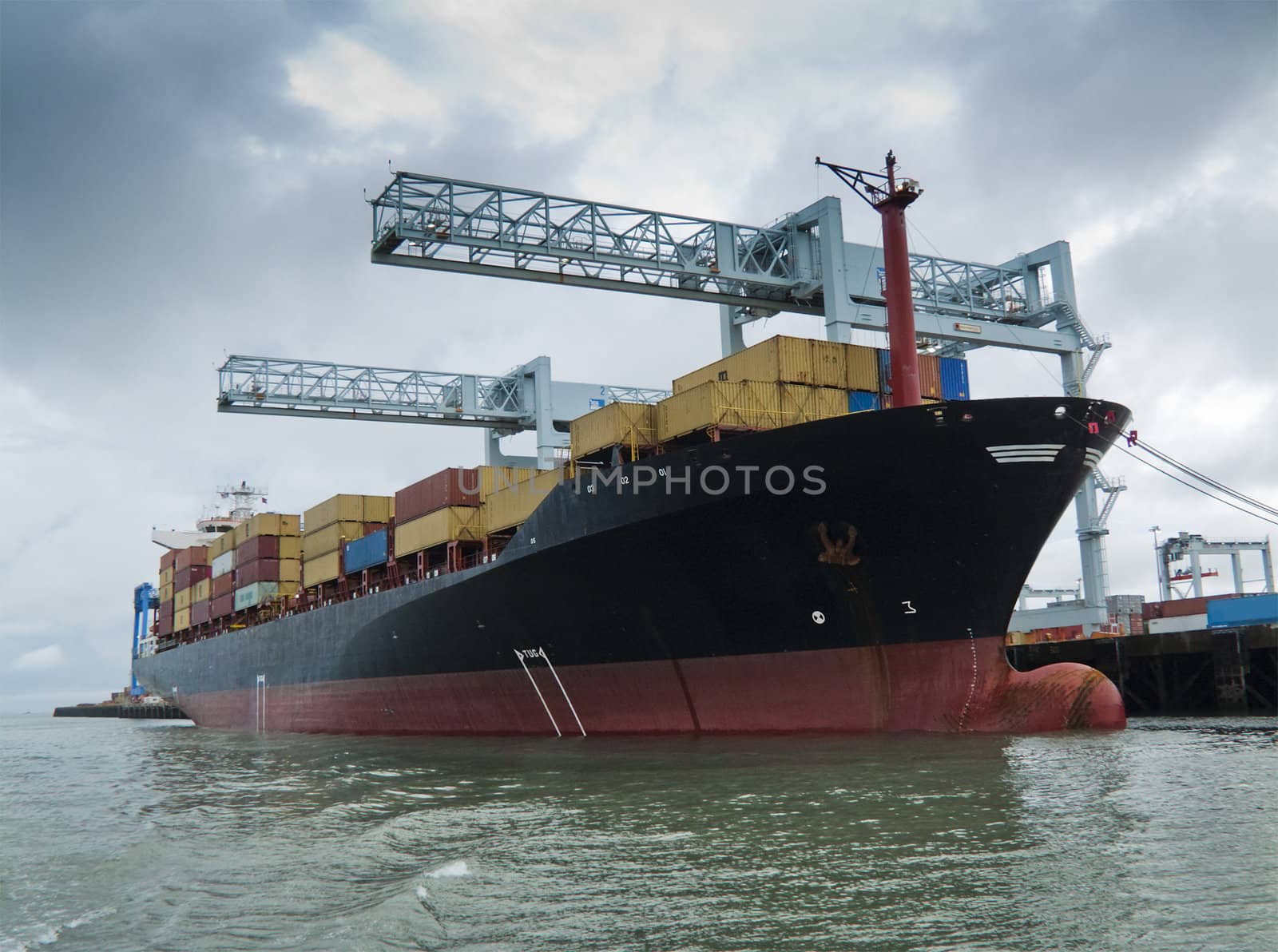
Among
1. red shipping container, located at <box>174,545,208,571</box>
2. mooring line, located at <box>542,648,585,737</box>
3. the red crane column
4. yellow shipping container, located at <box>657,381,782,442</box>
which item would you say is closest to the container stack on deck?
yellow shipping container, located at <box>657,381,782,442</box>

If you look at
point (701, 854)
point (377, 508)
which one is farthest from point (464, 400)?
point (701, 854)

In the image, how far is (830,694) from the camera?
16094 millimetres

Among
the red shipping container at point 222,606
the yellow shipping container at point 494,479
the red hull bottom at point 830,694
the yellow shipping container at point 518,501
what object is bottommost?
the red hull bottom at point 830,694

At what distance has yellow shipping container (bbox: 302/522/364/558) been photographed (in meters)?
29.5

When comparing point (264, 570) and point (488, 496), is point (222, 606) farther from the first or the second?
point (488, 496)

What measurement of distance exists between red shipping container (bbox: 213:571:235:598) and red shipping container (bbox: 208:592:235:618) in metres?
0.13

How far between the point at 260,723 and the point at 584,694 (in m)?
19.5

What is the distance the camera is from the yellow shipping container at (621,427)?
18.3 m

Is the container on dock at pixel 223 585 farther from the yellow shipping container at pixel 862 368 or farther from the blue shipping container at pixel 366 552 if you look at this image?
the yellow shipping container at pixel 862 368

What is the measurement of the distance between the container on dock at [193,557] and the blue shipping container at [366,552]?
16.1 meters

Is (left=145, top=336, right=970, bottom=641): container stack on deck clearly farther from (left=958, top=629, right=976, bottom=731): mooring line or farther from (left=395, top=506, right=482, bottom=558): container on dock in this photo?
(left=958, top=629, right=976, bottom=731): mooring line

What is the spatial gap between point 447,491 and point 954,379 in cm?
1146

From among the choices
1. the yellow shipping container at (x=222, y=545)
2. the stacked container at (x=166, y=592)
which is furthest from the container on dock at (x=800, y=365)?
the stacked container at (x=166, y=592)

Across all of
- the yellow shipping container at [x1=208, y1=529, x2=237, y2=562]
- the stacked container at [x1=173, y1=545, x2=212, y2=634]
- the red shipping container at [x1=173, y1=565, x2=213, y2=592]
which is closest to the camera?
the yellow shipping container at [x1=208, y1=529, x2=237, y2=562]
